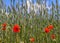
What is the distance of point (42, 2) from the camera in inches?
122

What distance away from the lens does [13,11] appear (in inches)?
113

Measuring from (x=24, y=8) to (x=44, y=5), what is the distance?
36 cm

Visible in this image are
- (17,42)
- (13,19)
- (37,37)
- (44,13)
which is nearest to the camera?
(17,42)

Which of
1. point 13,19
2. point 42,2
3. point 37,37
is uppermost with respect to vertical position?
point 42,2

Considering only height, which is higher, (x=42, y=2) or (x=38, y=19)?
(x=42, y=2)

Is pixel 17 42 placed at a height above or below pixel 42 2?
below

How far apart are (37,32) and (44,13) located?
51cm

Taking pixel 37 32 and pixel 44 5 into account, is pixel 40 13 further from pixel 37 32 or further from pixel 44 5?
pixel 37 32

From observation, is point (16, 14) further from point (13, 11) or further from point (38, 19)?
point (38, 19)

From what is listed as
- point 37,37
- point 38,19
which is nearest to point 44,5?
point 38,19

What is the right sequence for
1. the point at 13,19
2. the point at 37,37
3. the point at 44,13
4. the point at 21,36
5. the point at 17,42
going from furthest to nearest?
1. the point at 44,13
2. the point at 13,19
3. the point at 37,37
4. the point at 21,36
5. the point at 17,42

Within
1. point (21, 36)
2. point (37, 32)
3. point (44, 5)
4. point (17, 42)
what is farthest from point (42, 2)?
point (17, 42)

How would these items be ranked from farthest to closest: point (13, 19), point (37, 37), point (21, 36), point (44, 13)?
point (44, 13)
point (13, 19)
point (37, 37)
point (21, 36)

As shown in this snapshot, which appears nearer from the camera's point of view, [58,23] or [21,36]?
[21,36]
